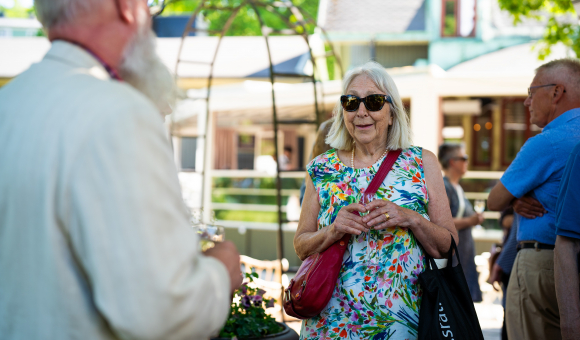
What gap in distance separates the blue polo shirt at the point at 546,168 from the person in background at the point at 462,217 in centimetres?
203

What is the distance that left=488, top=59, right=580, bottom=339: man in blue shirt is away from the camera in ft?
9.19

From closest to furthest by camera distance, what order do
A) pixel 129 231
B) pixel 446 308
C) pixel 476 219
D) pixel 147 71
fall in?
pixel 129 231 → pixel 147 71 → pixel 446 308 → pixel 476 219

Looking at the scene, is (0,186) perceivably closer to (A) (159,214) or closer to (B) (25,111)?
(B) (25,111)

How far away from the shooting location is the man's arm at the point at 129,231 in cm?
→ 96

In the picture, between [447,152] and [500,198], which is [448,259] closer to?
[500,198]

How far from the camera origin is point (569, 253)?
85.2 inches

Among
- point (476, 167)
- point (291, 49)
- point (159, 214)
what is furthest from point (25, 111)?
point (476, 167)

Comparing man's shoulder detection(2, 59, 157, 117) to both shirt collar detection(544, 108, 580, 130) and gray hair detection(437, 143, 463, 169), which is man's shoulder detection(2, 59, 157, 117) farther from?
gray hair detection(437, 143, 463, 169)

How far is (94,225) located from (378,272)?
152 cm

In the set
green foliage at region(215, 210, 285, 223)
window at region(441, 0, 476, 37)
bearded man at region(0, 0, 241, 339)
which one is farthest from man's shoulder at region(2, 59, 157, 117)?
window at region(441, 0, 476, 37)

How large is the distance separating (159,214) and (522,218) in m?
2.48

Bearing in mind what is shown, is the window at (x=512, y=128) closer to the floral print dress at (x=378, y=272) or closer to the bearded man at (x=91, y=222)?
the floral print dress at (x=378, y=272)

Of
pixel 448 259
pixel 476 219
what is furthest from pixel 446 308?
pixel 476 219

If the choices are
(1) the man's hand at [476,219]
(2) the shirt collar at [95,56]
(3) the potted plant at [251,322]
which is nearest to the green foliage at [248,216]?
(1) the man's hand at [476,219]
